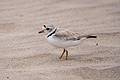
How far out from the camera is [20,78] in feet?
18.5

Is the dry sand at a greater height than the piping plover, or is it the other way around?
the piping plover

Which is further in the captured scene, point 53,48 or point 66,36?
point 53,48

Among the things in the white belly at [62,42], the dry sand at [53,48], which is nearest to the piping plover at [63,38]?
the white belly at [62,42]

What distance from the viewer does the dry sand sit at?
5797 millimetres

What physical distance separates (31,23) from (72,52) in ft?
7.51

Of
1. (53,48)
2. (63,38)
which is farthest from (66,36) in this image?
(53,48)

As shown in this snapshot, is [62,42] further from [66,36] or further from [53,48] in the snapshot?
[53,48]

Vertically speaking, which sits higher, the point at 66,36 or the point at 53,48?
the point at 66,36

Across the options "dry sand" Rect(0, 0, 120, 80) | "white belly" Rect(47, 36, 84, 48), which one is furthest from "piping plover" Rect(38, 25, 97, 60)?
"dry sand" Rect(0, 0, 120, 80)

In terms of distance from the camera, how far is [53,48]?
7008mm

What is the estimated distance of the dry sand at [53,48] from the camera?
5797 millimetres

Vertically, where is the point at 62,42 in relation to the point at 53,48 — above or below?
above

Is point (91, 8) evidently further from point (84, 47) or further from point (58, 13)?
point (84, 47)

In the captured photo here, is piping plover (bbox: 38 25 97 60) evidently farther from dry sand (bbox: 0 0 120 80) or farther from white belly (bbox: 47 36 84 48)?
dry sand (bbox: 0 0 120 80)
